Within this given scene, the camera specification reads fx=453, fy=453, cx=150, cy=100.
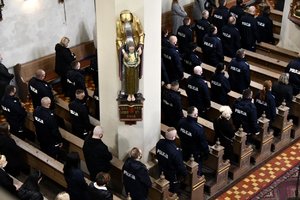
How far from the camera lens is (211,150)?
7.46 metres

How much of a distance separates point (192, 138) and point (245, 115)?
136 centimetres

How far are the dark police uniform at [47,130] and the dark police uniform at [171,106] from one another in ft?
6.55

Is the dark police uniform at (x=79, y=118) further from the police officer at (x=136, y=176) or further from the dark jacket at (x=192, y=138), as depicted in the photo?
the police officer at (x=136, y=176)

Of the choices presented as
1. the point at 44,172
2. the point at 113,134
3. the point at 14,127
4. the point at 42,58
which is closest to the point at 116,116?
the point at 113,134

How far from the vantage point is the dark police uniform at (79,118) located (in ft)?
25.6

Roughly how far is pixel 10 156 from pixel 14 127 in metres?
0.99

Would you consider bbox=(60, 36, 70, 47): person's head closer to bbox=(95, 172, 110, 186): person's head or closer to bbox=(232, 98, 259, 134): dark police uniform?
bbox=(232, 98, 259, 134): dark police uniform

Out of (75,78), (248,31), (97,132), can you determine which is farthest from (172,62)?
(97,132)

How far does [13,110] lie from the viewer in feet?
26.0

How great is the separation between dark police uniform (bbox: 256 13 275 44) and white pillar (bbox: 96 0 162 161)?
19.2 feet

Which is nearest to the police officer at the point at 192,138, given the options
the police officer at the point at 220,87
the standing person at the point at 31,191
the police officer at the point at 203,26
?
the police officer at the point at 220,87

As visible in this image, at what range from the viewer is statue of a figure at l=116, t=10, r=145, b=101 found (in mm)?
6082

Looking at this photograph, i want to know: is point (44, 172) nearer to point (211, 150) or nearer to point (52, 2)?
point (211, 150)

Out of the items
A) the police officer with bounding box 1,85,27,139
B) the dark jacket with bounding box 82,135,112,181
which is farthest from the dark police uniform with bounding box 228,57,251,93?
the police officer with bounding box 1,85,27,139
